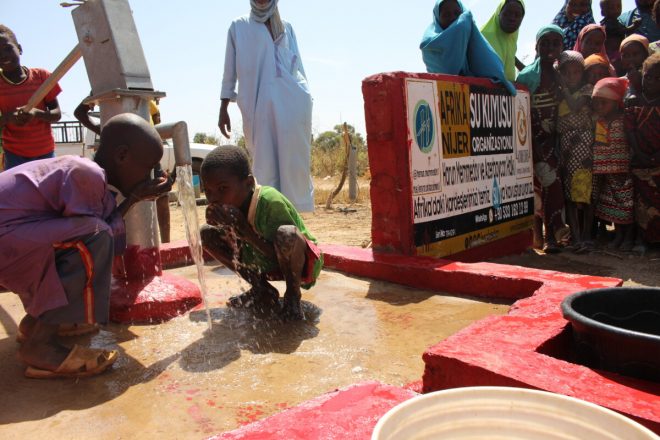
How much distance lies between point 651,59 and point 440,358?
146 inches

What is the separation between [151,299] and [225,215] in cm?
62

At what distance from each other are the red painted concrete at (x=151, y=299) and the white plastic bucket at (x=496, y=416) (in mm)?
2095

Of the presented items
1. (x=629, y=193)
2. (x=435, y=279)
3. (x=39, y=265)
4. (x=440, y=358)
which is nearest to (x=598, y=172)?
(x=629, y=193)

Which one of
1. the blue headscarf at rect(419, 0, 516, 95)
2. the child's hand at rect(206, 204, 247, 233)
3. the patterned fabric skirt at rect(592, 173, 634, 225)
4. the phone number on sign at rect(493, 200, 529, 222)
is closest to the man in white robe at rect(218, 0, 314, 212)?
the blue headscarf at rect(419, 0, 516, 95)

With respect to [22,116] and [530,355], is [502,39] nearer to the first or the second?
[22,116]

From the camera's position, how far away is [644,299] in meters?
1.82

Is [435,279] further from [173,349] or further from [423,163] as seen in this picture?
[173,349]

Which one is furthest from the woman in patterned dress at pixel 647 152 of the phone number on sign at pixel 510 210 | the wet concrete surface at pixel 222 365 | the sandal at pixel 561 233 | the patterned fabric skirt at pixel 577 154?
the wet concrete surface at pixel 222 365

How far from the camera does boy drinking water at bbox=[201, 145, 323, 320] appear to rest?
2.65 m

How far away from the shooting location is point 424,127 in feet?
11.8

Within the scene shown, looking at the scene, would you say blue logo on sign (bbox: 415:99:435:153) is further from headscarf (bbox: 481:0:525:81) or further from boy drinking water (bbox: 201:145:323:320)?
headscarf (bbox: 481:0:525:81)

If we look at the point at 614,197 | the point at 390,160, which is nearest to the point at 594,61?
the point at 614,197

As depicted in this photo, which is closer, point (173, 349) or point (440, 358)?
point (440, 358)

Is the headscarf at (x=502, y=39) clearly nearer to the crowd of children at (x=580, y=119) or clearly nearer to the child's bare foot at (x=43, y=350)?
the crowd of children at (x=580, y=119)
